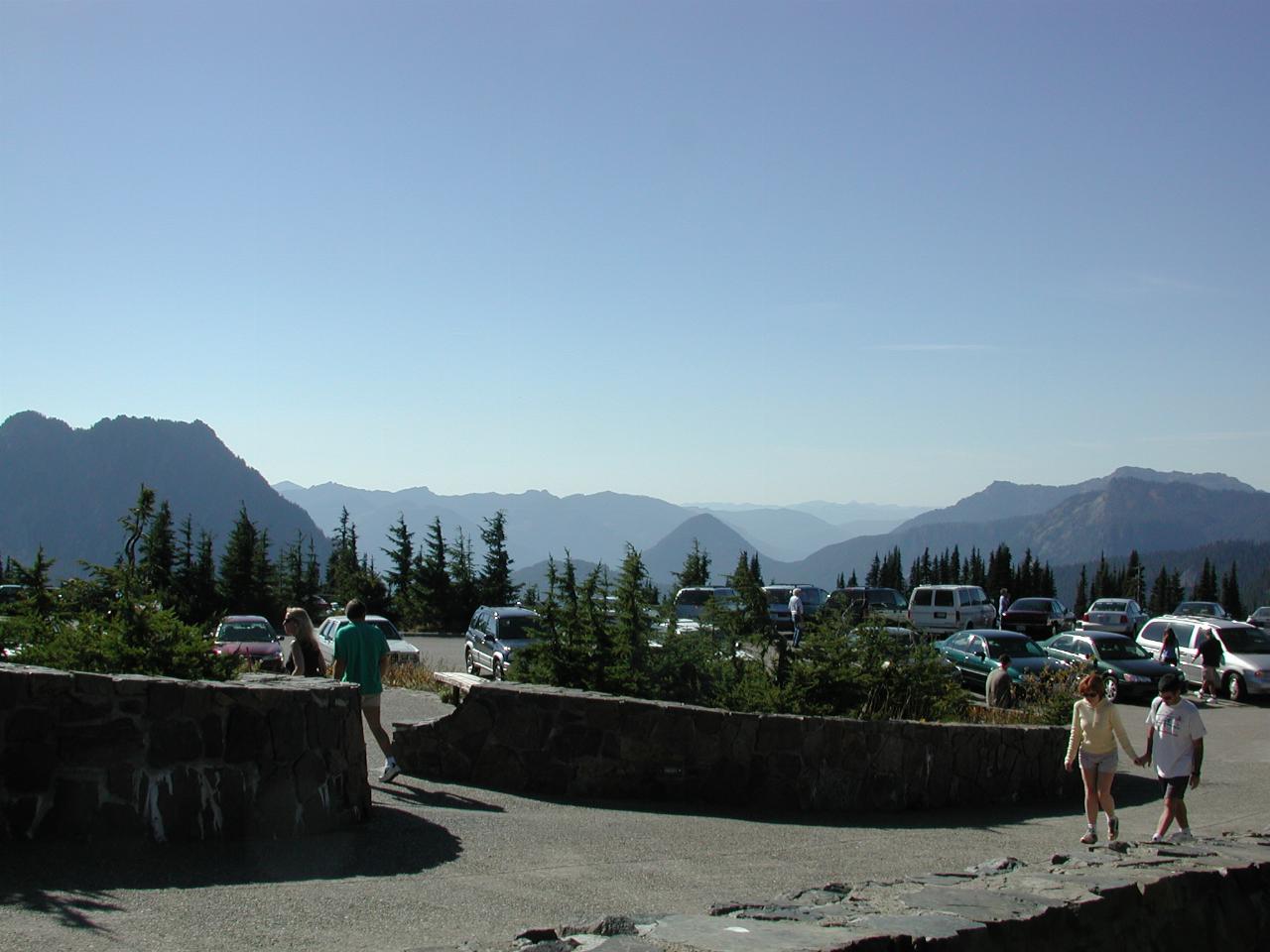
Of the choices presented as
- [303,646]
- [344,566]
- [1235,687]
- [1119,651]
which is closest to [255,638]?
[303,646]

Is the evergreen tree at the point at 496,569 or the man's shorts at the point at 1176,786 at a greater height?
the evergreen tree at the point at 496,569

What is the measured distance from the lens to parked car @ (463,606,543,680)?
22.1 metres

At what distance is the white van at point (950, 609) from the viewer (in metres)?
40.4

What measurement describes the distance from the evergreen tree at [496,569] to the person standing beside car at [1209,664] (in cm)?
2381

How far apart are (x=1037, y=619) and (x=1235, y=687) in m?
16.8

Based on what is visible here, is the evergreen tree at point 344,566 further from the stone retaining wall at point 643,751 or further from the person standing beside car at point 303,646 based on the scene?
the stone retaining wall at point 643,751

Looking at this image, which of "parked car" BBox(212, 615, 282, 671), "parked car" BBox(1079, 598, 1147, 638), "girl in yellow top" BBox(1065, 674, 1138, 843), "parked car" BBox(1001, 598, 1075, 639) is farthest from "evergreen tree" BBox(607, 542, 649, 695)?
"parked car" BBox(1001, 598, 1075, 639)

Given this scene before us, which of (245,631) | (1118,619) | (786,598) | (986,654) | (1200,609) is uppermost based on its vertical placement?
(245,631)

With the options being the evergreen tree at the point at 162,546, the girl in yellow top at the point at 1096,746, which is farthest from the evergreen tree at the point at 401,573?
the girl in yellow top at the point at 1096,746

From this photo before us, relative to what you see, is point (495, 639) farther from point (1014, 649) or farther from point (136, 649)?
point (136, 649)

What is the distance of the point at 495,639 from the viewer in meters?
22.7

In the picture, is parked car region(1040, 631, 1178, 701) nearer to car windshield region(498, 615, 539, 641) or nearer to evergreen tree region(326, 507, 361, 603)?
car windshield region(498, 615, 539, 641)

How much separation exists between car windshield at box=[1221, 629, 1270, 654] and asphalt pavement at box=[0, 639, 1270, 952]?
686 inches

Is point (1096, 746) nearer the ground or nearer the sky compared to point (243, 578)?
nearer the ground
